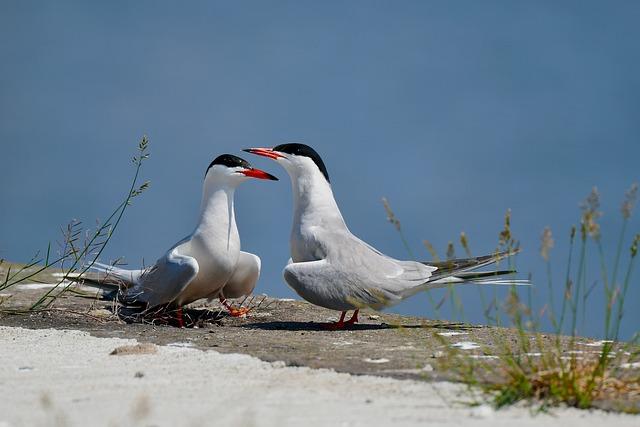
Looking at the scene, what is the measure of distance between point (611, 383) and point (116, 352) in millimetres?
2711

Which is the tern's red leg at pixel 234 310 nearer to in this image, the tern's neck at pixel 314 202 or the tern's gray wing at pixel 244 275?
the tern's gray wing at pixel 244 275

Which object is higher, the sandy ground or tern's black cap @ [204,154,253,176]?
tern's black cap @ [204,154,253,176]

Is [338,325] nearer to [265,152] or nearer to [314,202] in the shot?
[314,202]

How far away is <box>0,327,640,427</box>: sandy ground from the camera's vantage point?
2.85 meters

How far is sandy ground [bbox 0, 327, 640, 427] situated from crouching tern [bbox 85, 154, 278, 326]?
1.93 m

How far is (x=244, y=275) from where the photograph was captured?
286 inches

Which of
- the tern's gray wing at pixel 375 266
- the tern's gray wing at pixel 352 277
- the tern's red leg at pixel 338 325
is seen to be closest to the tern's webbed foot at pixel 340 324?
the tern's red leg at pixel 338 325

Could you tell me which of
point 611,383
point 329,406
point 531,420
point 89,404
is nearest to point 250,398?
point 329,406

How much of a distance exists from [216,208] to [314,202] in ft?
2.80

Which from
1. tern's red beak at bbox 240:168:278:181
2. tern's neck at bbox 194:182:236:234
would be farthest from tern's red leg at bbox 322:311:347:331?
tern's red beak at bbox 240:168:278:181

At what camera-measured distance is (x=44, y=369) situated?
437cm

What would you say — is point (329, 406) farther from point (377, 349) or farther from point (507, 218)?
point (377, 349)

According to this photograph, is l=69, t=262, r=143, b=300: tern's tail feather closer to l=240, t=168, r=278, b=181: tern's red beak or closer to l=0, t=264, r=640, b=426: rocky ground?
l=0, t=264, r=640, b=426: rocky ground

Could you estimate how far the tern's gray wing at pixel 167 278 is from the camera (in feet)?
21.4
